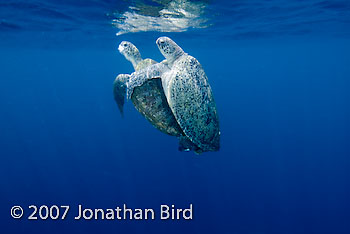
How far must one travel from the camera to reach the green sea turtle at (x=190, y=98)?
142 inches

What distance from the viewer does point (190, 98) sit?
11.9 ft

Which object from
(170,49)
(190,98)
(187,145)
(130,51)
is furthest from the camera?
(130,51)

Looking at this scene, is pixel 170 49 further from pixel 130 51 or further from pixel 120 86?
pixel 130 51

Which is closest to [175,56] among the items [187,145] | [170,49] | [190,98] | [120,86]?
[170,49]

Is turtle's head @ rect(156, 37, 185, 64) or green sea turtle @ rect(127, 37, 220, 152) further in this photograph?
turtle's head @ rect(156, 37, 185, 64)

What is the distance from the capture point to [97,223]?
1647 centimetres

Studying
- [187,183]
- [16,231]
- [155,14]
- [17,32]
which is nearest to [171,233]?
[187,183]

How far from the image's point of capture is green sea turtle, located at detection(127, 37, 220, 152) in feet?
11.9

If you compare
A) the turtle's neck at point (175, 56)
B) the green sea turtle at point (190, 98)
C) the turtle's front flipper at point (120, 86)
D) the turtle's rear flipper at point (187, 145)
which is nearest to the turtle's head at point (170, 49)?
the turtle's neck at point (175, 56)

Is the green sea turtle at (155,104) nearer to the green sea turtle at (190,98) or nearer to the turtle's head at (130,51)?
the green sea turtle at (190,98)

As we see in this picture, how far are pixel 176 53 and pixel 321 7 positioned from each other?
9554mm

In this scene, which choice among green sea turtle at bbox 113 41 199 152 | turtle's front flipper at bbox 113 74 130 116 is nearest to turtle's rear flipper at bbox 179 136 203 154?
green sea turtle at bbox 113 41 199 152

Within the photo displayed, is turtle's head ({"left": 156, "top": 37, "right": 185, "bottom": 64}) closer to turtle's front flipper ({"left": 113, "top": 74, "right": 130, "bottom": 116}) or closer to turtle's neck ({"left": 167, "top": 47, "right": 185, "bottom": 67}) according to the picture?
turtle's neck ({"left": 167, "top": 47, "right": 185, "bottom": 67})

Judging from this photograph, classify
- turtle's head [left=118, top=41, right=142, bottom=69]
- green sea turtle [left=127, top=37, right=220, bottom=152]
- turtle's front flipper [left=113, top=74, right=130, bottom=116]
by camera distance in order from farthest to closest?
turtle's head [left=118, top=41, right=142, bottom=69], turtle's front flipper [left=113, top=74, right=130, bottom=116], green sea turtle [left=127, top=37, right=220, bottom=152]
